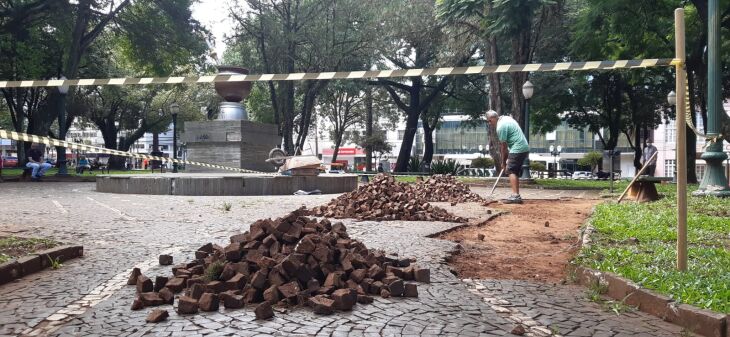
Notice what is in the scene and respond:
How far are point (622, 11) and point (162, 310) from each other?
17.6m

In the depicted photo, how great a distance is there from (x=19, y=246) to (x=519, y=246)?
5.17 metres

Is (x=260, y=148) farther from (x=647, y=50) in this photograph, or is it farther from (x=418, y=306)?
(x=418, y=306)

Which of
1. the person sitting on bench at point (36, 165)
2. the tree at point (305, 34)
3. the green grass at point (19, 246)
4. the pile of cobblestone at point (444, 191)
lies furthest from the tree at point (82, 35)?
the green grass at point (19, 246)

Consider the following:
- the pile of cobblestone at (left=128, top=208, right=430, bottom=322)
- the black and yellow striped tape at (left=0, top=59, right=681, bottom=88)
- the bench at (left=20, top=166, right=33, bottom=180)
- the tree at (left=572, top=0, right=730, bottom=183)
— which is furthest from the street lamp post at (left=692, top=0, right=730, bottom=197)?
the bench at (left=20, top=166, right=33, bottom=180)

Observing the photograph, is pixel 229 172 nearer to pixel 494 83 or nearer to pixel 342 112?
pixel 494 83

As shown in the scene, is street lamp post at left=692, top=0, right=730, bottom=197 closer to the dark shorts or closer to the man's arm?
the dark shorts

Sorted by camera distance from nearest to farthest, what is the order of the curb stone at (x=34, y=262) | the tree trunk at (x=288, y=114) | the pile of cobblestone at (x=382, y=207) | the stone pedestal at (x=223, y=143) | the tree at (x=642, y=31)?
the curb stone at (x=34, y=262) → the pile of cobblestone at (x=382, y=207) → the tree at (x=642, y=31) → the stone pedestal at (x=223, y=143) → the tree trunk at (x=288, y=114)

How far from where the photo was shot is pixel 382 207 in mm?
9258

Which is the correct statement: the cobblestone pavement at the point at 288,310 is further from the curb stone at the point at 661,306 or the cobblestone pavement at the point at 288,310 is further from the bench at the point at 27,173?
the bench at the point at 27,173

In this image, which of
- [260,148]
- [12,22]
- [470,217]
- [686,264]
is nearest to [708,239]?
[686,264]

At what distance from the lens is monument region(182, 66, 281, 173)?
1903 centimetres

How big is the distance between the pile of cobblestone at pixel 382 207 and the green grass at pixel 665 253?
246 cm

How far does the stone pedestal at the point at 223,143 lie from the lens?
1900 centimetres

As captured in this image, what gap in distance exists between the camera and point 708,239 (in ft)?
20.1
